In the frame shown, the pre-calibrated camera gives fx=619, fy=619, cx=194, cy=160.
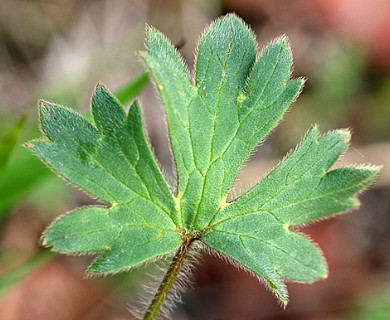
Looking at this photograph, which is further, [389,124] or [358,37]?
[358,37]

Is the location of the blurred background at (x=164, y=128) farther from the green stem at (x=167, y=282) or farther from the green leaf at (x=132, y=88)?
the green stem at (x=167, y=282)

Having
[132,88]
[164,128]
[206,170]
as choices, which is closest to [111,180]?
[206,170]

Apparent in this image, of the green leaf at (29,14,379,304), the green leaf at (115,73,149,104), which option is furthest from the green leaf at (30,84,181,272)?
the green leaf at (115,73,149,104)

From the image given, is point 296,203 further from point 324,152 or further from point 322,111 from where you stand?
point 322,111

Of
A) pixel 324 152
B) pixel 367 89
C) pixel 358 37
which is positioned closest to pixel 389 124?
pixel 367 89

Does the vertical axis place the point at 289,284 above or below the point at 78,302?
above
